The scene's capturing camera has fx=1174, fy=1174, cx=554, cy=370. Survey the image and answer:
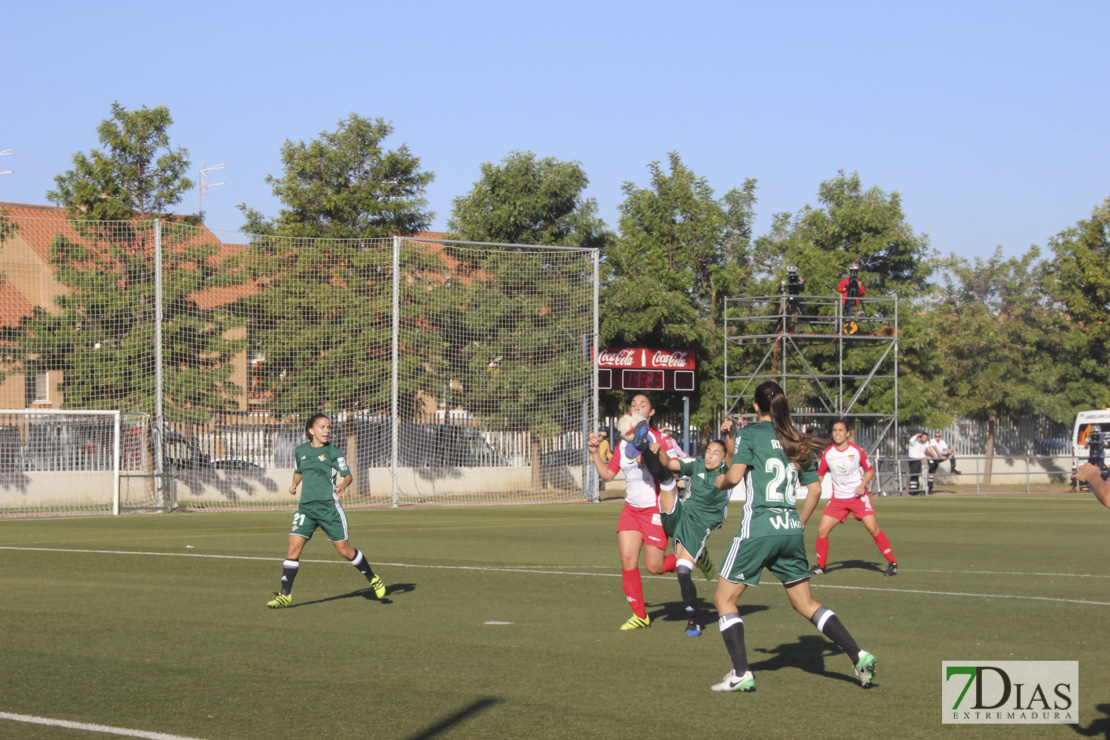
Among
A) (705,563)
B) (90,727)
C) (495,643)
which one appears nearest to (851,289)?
(705,563)

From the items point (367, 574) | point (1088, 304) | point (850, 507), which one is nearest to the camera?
point (367, 574)

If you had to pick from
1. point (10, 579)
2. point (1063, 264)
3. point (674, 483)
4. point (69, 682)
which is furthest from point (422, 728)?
point (1063, 264)

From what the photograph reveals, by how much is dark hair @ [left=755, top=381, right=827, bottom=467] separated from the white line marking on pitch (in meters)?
3.81

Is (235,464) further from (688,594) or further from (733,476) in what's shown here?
(733,476)

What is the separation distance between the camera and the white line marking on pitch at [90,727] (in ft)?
19.9

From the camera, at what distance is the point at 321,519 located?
11531 millimetres

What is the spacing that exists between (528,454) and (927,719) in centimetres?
2712

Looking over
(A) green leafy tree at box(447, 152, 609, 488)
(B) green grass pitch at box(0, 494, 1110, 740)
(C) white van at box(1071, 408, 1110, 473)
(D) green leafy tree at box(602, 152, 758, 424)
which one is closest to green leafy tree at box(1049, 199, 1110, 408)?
(C) white van at box(1071, 408, 1110, 473)

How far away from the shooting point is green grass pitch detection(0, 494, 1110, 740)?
6539 mm

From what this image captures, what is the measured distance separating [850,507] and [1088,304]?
3512 centimetres

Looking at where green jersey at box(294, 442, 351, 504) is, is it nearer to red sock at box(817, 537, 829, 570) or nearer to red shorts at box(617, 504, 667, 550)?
red shorts at box(617, 504, 667, 550)

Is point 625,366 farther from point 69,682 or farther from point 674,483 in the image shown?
point 69,682

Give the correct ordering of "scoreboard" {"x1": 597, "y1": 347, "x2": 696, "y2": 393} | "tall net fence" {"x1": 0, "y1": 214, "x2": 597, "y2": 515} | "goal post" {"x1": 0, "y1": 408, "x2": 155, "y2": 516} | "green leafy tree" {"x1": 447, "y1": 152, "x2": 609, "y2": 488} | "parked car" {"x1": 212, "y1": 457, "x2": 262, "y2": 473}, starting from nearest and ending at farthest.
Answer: "goal post" {"x1": 0, "y1": 408, "x2": 155, "y2": 516}, "tall net fence" {"x1": 0, "y1": 214, "x2": 597, "y2": 515}, "parked car" {"x1": 212, "y1": 457, "x2": 262, "y2": 473}, "green leafy tree" {"x1": 447, "y1": 152, "x2": 609, "y2": 488}, "scoreboard" {"x1": 597, "y1": 347, "x2": 696, "y2": 393}

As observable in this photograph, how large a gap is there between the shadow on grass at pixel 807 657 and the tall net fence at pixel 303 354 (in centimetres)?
2181
